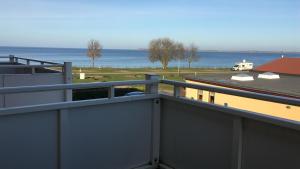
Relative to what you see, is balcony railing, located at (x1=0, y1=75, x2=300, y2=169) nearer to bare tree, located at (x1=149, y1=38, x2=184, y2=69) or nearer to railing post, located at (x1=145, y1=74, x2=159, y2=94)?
railing post, located at (x1=145, y1=74, x2=159, y2=94)

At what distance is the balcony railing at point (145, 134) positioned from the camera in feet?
8.40

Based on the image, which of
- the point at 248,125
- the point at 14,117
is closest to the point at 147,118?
the point at 248,125

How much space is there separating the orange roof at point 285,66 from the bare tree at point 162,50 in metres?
35.8

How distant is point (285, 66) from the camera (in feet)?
120

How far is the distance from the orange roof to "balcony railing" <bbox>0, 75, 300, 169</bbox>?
109 ft

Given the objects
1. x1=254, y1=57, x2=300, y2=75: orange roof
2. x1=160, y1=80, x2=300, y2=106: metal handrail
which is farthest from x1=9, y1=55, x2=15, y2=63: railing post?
x1=254, y1=57, x2=300, y2=75: orange roof

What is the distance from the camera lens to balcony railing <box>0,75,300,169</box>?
2561 mm

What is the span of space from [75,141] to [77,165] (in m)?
0.23

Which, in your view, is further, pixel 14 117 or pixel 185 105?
pixel 185 105

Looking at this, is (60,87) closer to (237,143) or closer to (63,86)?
(63,86)

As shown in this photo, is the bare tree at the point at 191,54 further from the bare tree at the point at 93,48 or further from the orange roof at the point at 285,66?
the orange roof at the point at 285,66

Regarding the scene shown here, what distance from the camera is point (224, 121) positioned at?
114 inches

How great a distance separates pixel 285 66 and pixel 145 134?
36052 millimetres

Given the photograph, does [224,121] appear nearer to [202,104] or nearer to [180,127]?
[202,104]
